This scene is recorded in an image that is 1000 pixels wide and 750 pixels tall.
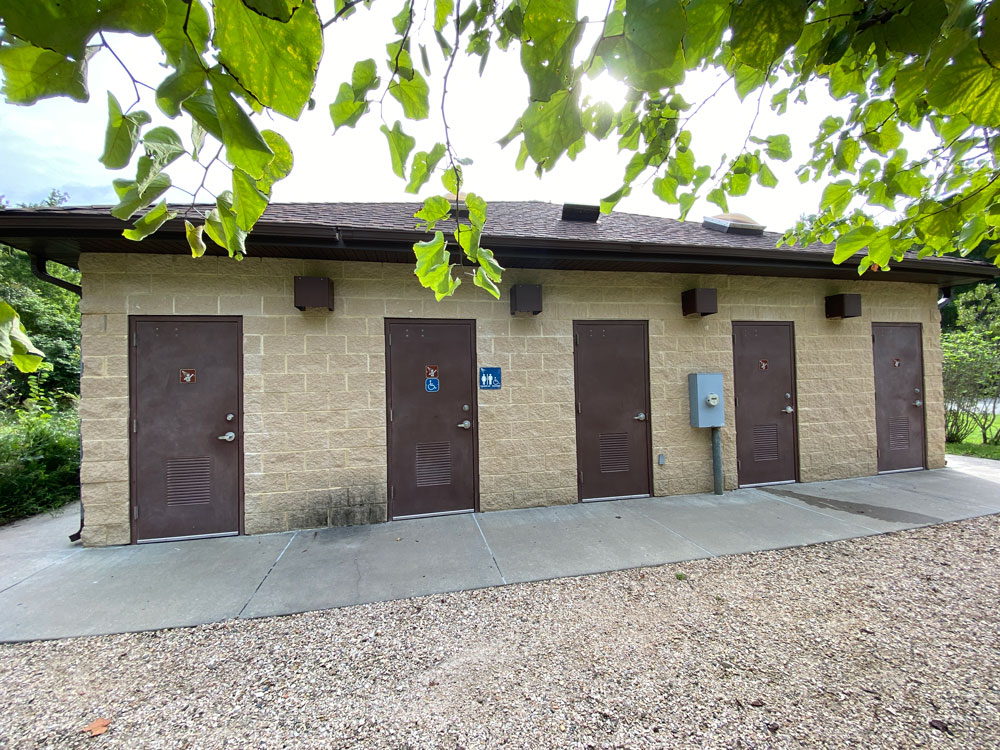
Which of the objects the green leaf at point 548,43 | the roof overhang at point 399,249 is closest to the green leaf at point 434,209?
the green leaf at point 548,43

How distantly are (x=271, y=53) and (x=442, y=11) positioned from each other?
1.09 meters

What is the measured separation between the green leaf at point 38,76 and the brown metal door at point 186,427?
13.9 ft

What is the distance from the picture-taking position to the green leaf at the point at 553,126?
814mm

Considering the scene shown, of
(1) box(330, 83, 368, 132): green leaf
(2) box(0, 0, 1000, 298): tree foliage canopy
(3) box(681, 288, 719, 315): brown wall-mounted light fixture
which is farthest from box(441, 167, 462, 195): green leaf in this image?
(3) box(681, 288, 719, 315): brown wall-mounted light fixture

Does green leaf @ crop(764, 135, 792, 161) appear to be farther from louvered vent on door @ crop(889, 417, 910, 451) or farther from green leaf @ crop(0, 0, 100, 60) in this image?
louvered vent on door @ crop(889, 417, 910, 451)

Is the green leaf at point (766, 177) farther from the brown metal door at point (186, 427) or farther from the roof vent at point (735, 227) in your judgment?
the roof vent at point (735, 227)

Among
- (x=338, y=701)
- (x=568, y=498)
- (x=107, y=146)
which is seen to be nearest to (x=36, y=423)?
(x=338, y=701)

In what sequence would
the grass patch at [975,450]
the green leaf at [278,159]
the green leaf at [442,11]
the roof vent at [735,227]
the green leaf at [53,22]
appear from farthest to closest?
1. the grass patch at [975,450]
2. the roof vent at [735,227]
3. the green leaf at [442,11]
4. the green leaf at [278,159]
5. the green leaf at [53,22]

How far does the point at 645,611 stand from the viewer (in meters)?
2.68

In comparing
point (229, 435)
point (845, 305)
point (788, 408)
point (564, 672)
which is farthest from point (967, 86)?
point (845, 305)

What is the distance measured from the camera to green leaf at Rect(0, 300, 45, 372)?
963 mm

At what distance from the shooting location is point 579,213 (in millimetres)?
6125

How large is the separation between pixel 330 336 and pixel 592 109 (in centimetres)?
385

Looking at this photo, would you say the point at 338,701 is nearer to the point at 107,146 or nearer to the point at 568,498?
the point at 107,146
